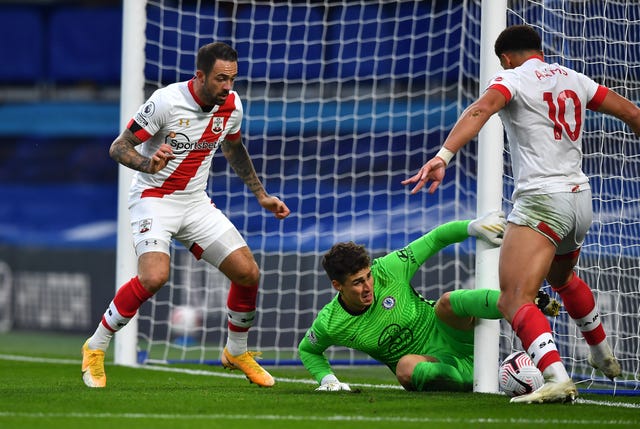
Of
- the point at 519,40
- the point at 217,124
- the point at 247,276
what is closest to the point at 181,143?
the point at 217,124

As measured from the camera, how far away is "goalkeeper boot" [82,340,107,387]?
634 centimetres

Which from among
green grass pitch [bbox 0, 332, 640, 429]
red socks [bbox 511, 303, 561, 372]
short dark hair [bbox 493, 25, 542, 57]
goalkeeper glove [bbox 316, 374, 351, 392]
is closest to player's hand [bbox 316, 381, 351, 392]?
goalkeeper glove [bbox 316, 374, 351, 392]

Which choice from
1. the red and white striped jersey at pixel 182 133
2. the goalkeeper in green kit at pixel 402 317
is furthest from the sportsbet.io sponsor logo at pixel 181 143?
the goalkeeper in green kit at pixel 402 317

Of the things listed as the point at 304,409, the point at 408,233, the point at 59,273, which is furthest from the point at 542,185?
the point at 59,273

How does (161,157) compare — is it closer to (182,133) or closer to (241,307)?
(182,133)

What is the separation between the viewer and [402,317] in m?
6.36

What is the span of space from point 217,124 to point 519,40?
75.0 inches

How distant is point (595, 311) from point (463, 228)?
2.80 feet

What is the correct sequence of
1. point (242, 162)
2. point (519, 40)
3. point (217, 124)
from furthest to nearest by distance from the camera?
point (242, 162)
point (217, 124)
point (519, 40)

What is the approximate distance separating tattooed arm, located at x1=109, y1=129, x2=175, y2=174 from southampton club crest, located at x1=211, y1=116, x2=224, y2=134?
1.59 feet

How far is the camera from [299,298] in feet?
36.7

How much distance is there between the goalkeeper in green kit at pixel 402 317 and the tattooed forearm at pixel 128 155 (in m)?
1.11

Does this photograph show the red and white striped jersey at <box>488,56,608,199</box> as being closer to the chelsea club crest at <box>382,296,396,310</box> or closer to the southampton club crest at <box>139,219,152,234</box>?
the chelsea club crest at <box>382,296,396,310</box>

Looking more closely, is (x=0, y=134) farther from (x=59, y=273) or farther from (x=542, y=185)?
(x=542, y=185)
